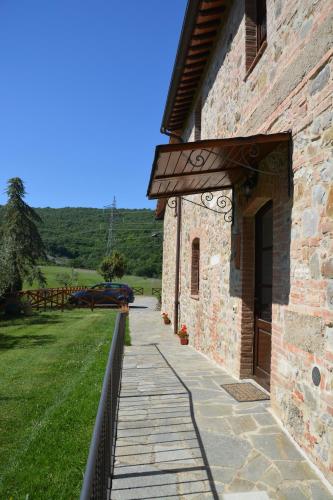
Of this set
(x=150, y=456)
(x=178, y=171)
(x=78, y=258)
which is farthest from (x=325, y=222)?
(x=78, y=258)

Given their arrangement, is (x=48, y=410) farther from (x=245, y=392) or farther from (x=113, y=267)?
(x=113, y=267)

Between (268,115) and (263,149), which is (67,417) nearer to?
(263,149)

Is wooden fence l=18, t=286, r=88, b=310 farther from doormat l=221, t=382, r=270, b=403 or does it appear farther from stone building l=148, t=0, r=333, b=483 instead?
doormat l=221, t=382, r=270, b=403

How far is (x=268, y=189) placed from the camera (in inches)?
176

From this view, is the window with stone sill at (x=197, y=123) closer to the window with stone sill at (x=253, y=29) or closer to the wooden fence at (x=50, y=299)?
the window with stone sill at (x=253, y=29)

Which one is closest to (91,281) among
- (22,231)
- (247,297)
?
(22,231)

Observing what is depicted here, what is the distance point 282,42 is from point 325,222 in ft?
7.47

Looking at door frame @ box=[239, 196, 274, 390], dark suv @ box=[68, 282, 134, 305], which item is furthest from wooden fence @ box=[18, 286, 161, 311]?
door frame @ box=[239, 196, 274, 390]

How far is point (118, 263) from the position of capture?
104 feet

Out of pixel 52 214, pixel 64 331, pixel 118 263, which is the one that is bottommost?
pixel 64 331

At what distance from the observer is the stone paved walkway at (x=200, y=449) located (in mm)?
2869

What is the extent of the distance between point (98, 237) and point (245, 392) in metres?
60.7

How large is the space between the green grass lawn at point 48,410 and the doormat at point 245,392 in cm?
182

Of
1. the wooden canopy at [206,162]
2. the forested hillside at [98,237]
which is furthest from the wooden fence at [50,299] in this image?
the forested hillside at [98,237]
